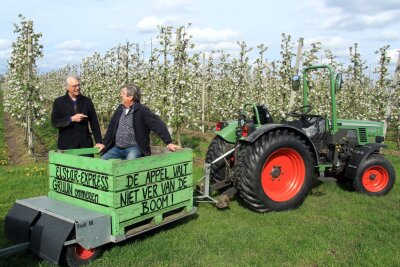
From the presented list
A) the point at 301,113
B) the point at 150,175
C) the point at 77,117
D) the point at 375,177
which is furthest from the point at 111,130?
the point at 375,177

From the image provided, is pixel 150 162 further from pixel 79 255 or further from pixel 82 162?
pixel 79 255

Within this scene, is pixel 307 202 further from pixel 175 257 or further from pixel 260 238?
pixel 175 257

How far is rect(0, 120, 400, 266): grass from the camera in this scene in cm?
412

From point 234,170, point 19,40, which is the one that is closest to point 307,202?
point 234,170

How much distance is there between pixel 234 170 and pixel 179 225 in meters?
1.15

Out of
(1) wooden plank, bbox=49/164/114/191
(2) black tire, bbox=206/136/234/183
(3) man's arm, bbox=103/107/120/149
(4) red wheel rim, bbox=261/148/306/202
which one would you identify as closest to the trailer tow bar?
(2) black tire, bbox=206/136/234/183

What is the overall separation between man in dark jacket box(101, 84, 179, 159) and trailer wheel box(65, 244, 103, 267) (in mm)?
1282

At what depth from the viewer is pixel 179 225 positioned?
5.22m

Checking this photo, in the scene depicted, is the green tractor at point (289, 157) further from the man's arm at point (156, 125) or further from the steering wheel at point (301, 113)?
the man's arm at point (156, 125)

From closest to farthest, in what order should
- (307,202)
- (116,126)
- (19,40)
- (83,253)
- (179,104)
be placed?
(83,253) < (116,126) < (307,202) < (179,104) < (19,40)

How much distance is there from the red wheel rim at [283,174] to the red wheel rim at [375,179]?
1.59m

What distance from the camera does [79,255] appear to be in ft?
13.0

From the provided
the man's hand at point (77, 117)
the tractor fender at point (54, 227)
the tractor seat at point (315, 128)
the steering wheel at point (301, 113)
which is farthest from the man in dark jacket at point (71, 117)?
the tractor seat at point (315, 128)

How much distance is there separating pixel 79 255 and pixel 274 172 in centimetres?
314
